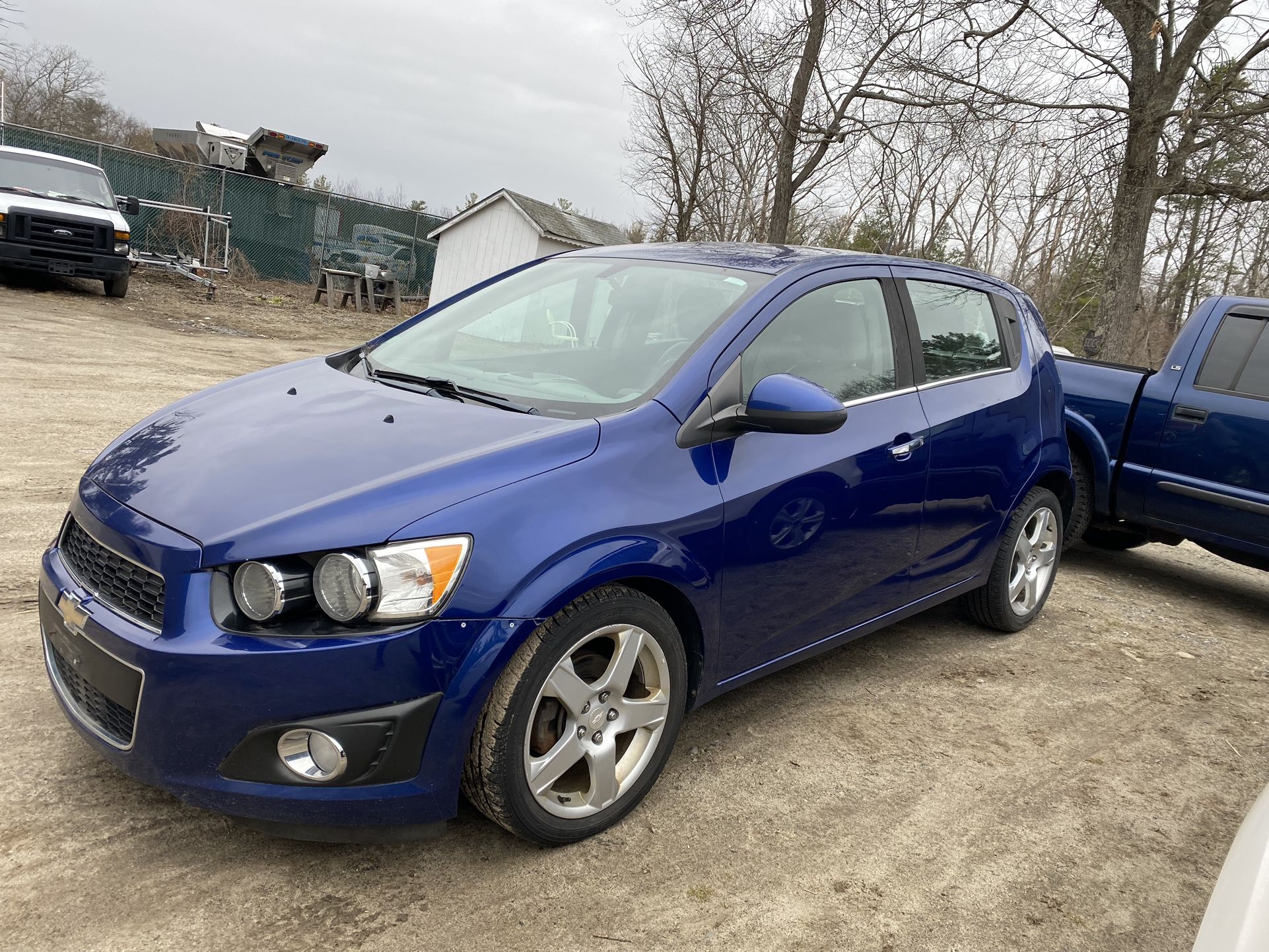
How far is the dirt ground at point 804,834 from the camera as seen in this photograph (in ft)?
7.89

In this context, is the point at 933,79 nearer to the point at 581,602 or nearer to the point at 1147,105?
the point at 1147,105

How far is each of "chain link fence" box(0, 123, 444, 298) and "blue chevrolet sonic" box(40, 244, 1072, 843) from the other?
19.6 metres

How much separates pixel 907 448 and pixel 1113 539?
4511 millimetres

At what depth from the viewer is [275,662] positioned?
223 cm

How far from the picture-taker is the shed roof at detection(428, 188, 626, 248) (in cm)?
2208

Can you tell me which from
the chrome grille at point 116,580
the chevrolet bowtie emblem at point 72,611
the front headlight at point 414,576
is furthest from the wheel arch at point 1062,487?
the chevrolet bowtie emblem at point 72,611

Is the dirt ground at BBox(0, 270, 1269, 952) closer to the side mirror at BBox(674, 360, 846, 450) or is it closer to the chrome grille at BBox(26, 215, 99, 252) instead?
the side mirror at BBox(674, 360, 846, 450)

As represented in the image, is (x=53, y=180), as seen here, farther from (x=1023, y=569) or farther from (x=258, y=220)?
(x=1023, y=569)

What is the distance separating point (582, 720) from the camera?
105 inches

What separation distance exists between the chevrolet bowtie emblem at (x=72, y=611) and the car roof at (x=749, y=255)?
2.33 metres

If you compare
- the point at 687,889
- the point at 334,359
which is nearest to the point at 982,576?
the point at 687,889

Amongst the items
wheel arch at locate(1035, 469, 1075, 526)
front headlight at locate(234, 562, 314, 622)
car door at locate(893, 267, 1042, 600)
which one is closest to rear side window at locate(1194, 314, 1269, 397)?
wheel arch at locate(1035, 469, 1075, 526)

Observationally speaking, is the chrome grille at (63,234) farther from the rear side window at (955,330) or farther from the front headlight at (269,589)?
the front headlight at (269,589)

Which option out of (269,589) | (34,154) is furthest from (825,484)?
(34,154)
